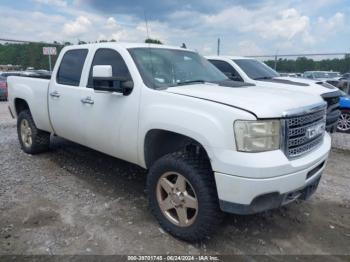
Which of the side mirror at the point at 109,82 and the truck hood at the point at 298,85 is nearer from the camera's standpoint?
the side mirror at the point at 109,82

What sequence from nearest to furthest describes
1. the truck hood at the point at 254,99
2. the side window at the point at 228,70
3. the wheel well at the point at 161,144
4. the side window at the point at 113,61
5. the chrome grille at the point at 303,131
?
1. the truck hood at the point at 254,99
2. the chrome grille at the point at 303,131
3. the wheel well at the point at 161,144
4. the side window at the point at 113,61
5. the side window at the point at 228,70

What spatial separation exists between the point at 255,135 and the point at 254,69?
5755 mm

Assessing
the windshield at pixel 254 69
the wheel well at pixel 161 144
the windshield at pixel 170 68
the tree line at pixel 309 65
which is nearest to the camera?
the wheel well at pixel 161 144

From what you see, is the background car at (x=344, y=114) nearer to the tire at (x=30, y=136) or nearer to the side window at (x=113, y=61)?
the side window at (x=113, y=61)

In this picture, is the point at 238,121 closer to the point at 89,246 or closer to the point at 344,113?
the point at 89,246

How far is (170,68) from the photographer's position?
13.1ft

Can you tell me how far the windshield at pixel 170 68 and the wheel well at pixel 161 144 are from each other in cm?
52

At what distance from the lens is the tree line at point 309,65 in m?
14.7

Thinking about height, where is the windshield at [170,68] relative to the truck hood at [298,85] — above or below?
above

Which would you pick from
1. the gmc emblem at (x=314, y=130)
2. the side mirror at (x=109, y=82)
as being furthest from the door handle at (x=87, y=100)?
the gmc emblem at (x=314, y=130)

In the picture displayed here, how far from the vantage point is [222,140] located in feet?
9.09

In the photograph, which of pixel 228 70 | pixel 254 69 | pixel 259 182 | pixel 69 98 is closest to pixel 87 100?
pixel 69 98

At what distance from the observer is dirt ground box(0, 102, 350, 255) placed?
126 inches

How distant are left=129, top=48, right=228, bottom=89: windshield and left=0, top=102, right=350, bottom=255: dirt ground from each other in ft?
5.18
